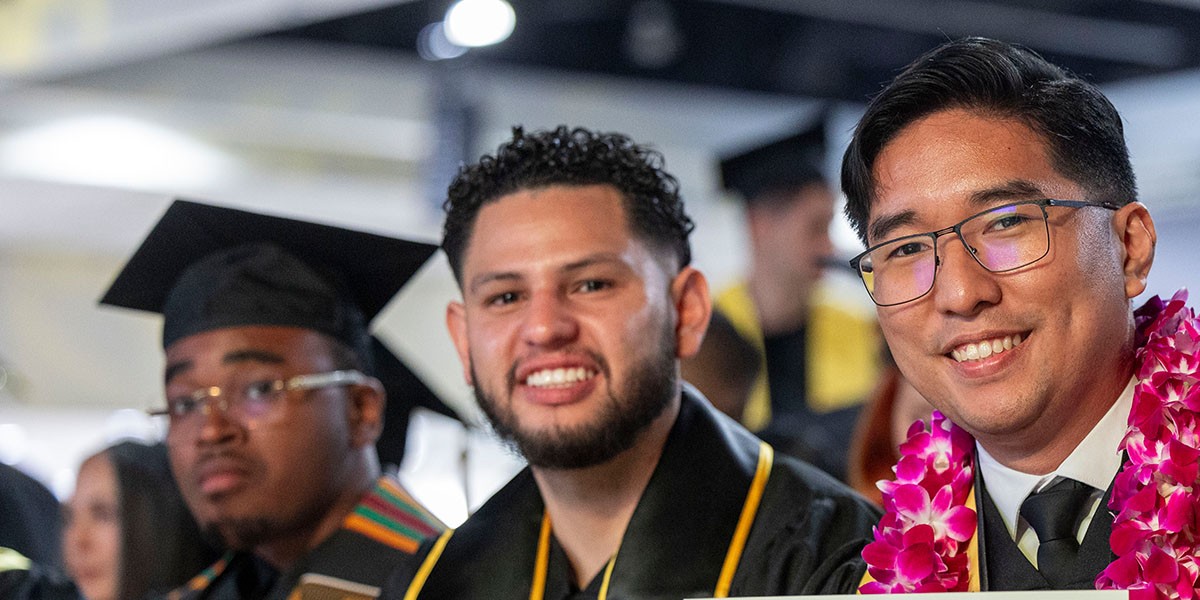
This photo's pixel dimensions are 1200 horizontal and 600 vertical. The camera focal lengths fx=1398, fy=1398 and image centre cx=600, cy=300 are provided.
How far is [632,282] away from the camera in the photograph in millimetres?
2352

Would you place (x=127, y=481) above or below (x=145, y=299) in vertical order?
below

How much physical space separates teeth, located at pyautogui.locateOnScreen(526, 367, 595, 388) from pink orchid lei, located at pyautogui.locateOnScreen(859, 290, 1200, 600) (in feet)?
1.81

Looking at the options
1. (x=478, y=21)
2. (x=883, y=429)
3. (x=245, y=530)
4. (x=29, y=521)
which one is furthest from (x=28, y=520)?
(x=478, y=21)

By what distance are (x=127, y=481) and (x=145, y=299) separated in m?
0.57

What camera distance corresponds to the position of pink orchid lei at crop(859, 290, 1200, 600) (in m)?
1.60

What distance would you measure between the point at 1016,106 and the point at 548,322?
0.83 meters

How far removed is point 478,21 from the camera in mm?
7742

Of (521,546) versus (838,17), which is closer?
(521,546)

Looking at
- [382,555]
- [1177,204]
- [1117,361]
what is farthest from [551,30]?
[1117,361]

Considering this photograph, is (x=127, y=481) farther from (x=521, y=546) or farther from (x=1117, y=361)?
(x=1117, y=361)

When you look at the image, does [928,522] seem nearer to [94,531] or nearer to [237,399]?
[237,399]

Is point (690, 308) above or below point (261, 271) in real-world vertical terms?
below

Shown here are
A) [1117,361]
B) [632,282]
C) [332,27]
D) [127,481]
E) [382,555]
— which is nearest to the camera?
[1117,361]

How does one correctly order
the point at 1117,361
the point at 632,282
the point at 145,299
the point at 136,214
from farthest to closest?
the point at 136,214 → the point at 145,299 → the point at 632,282 → the point at 1117,361
